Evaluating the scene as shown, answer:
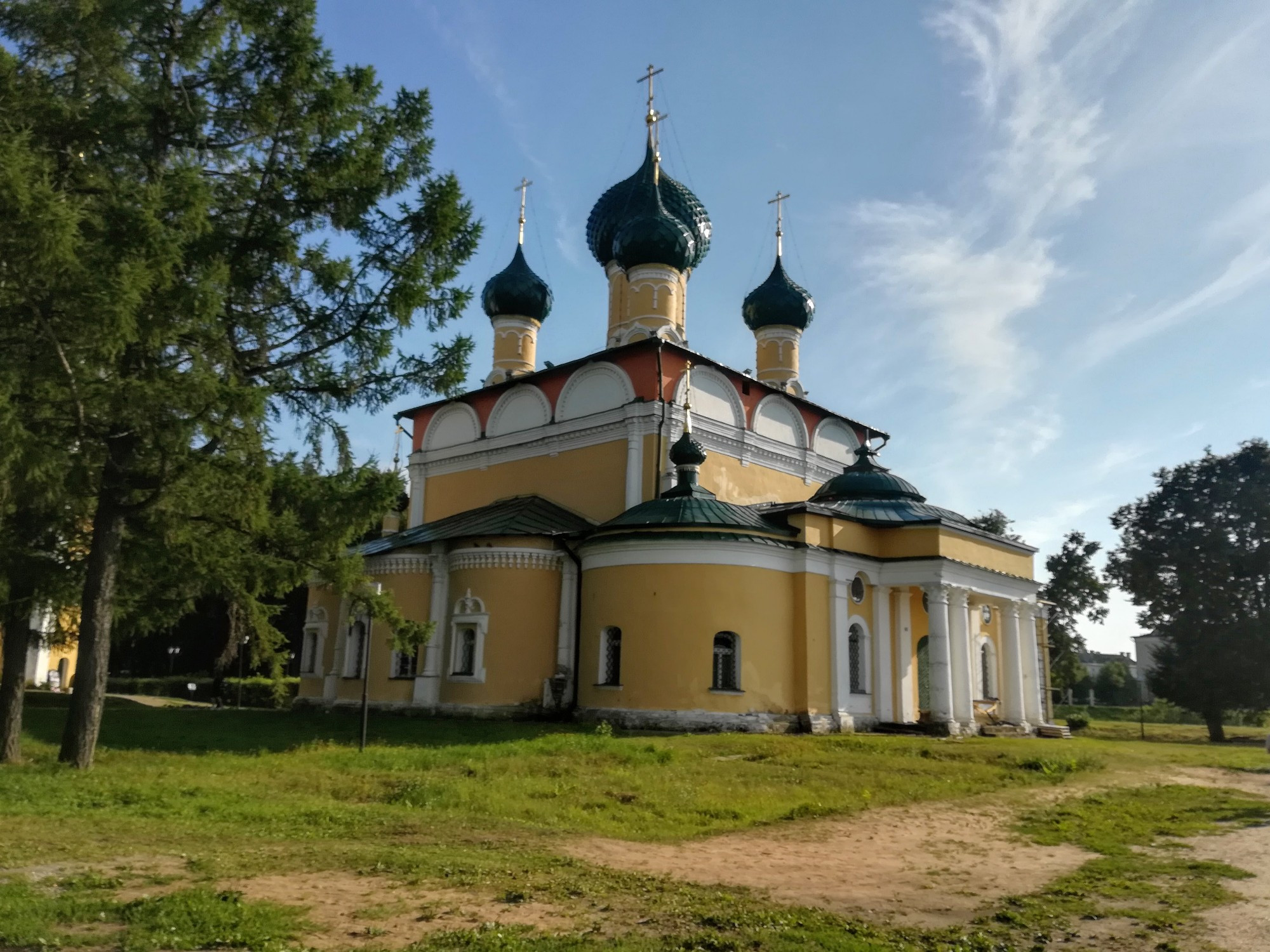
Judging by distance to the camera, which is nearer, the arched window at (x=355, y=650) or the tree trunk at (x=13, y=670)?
the tree trunk at (x=13, y=670)

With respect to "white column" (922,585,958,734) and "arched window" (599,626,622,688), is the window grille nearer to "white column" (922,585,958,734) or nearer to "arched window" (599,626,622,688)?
"arched window" (599,626,622,688)

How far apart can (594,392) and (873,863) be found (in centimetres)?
1410

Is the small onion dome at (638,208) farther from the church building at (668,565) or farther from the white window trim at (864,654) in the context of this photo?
the white window trim at (864,654)

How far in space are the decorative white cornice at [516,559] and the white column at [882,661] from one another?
570 cm

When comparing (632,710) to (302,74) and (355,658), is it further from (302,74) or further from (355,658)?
(302,74)

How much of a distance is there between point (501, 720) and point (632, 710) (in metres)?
2.38

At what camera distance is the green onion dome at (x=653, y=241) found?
70.6 ft

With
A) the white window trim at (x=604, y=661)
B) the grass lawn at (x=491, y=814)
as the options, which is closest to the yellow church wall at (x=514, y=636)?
the white window trim at (x=604, y=661)

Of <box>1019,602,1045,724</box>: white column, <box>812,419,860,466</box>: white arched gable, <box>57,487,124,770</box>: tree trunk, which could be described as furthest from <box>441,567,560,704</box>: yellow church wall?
<box>1019,602,1045,724</box>: white column

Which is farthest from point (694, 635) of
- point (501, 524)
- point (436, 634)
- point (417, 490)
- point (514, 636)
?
point (417, 490)

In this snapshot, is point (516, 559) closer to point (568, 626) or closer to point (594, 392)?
point (568, 626)

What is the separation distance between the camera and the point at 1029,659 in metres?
19.9

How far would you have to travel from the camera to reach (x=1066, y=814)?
9438 millimetres

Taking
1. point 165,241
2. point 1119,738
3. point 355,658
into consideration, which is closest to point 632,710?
point 355,658
